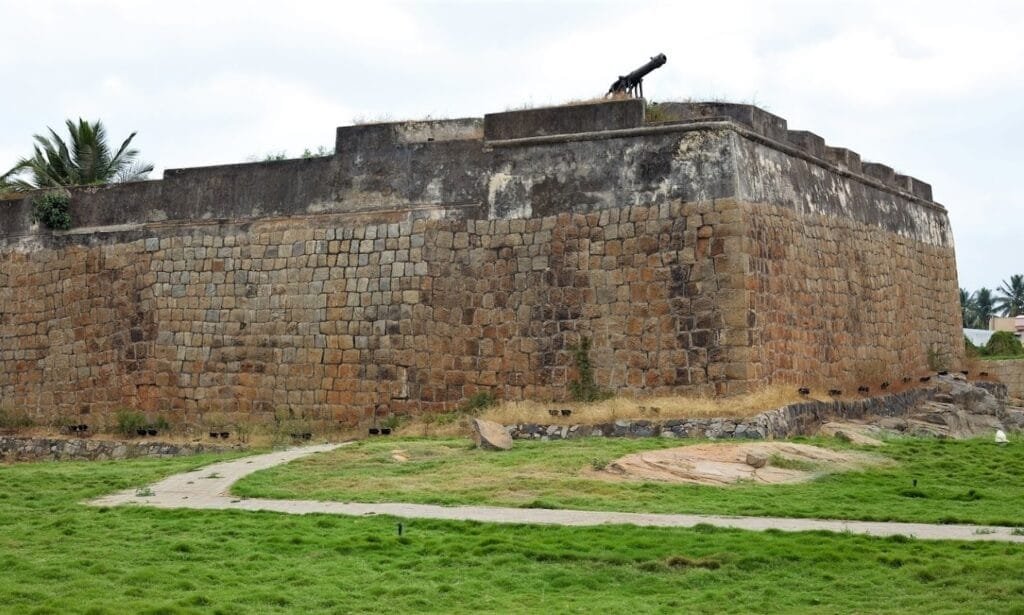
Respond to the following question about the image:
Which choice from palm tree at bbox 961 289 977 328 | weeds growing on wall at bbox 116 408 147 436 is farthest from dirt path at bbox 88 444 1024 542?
palm tree at bbox 961 289 977 328

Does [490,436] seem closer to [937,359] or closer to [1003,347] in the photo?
[937,359]

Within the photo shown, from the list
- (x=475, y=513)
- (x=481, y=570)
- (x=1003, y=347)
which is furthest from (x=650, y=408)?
(x=1003, y=347)

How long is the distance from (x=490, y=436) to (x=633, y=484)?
148 inches

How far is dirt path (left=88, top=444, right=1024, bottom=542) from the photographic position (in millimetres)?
13713

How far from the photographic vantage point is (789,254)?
76.9 ft

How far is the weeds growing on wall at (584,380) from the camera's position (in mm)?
22797

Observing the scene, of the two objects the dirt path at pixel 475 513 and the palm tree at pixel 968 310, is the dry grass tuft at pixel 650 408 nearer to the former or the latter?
the dirt path at pixel 475 513

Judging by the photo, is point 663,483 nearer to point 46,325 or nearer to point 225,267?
point 225,267

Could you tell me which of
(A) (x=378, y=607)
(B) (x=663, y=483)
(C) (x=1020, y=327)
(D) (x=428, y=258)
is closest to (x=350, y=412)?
(D) (x=428, y=258)

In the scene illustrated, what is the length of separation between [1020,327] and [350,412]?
153 ft

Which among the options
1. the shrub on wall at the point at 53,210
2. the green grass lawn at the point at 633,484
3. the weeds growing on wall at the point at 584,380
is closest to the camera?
the green grass lawn at the point at 633,484

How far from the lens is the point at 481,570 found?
12.5m

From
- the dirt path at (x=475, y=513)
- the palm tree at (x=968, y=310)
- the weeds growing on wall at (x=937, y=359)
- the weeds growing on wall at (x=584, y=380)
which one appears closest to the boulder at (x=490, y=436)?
the weeds growing on wall at (x=584, y=380)

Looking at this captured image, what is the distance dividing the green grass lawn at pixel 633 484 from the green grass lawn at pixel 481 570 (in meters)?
1.82
